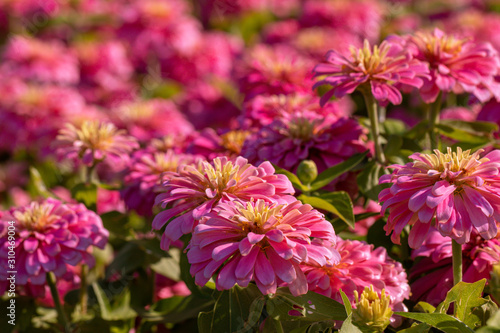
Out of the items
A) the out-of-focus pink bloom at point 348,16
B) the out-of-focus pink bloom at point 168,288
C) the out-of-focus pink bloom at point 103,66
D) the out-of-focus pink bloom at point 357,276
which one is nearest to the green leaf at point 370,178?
the out-of-focus pink bloom at point 357,276

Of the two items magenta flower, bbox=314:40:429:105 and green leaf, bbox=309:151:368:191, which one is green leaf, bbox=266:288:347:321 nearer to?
green leaf, bbox=309:151:368:191

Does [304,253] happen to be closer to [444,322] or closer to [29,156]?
[444,322]

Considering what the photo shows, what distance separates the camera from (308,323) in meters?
0.75

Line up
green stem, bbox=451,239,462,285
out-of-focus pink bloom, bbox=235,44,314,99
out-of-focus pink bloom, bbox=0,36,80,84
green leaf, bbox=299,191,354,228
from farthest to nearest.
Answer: out-of-focus pink bloom, bbox=0,36,80,84 < out-of-focus pink bloom, bbox=235,44,314,99 < green leaf, bbox=299,191,354,228 < green stem, bbox=451,239,462,285

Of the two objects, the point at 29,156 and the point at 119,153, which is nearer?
the point at 119,153

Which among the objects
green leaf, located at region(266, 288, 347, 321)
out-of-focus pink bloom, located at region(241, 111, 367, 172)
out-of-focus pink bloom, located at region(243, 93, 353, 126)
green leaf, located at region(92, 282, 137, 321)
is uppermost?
out-of-focus pink bloom, located at region(241, 111, 367, 172)

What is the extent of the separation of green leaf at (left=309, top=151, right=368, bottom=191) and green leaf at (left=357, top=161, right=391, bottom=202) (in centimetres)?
4

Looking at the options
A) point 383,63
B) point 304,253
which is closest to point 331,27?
point 383,63

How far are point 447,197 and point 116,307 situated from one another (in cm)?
65

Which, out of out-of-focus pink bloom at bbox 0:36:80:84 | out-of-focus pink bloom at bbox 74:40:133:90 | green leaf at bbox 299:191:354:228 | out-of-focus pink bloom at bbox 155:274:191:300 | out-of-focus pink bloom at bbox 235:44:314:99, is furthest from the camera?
out-of-focus pink bloom at bbox 74:40:133:90

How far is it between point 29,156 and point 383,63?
1.39 meters

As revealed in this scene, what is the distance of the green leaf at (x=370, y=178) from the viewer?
0.92 metres

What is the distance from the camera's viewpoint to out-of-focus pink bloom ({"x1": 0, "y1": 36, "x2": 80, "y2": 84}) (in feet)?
6.42

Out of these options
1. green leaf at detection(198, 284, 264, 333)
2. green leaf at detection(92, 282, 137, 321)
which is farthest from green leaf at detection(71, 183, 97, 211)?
green leaf at detection(198, 284, 264, 333)
